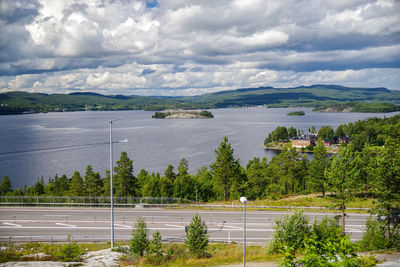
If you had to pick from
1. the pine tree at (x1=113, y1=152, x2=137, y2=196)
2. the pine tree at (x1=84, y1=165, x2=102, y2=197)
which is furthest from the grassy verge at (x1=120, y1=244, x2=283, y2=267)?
the pine tree at (x1=84, y1=165, x2=102, y2=197)

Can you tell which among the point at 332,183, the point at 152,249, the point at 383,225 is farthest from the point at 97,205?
the point at 383,225

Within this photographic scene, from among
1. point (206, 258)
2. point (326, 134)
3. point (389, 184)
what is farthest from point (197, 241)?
point (326, 134)

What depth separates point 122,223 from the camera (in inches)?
979

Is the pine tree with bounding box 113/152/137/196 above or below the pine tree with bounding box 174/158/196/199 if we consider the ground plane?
above

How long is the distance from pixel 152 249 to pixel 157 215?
1122 centimetres

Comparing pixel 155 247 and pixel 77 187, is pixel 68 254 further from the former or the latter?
pixel 77 187

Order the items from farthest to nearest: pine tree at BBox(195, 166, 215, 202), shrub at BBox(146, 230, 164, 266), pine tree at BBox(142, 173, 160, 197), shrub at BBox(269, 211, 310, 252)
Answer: pine tree at BBox(195, 166, 215, 202) → pine tree at BBox(142, 173, 160, 197) → shrub at BBox(269, 211, 310, 252) → shrub at BBox(146, 230, 164, 266)

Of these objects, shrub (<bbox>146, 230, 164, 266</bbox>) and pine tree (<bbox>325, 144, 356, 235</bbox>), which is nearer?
shrub (<bbox>146, 230, 164, 266</bbox>)

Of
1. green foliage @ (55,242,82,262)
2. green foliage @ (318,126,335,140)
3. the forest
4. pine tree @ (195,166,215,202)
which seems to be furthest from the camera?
green foliage @ (318,126,335,140)

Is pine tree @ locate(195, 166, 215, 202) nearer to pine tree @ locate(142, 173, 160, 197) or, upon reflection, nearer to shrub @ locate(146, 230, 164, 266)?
pine tree @ locate(142, 173, 160, 197)

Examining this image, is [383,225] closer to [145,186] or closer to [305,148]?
[145,186]

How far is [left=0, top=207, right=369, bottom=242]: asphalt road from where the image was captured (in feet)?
72.4

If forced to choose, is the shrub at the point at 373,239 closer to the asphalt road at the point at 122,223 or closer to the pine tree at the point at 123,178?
the asphalt road at the point at 122,223

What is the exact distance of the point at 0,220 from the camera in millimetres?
25156
